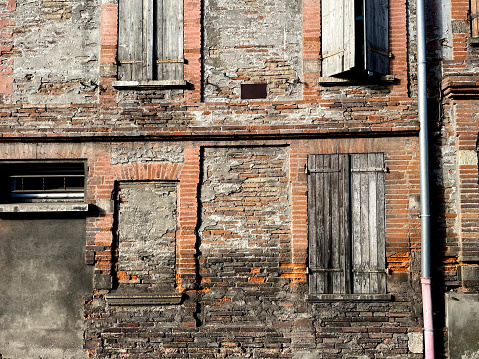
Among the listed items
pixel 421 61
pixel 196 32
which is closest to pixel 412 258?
pixel 421 61

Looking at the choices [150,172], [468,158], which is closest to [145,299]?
[150,172]

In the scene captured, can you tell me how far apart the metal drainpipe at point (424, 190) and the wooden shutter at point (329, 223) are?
103 centimetres

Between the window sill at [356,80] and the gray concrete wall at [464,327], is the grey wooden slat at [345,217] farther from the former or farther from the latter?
the gray concrete wall at [464,327]

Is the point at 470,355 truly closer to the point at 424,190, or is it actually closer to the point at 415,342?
the point at 415,342

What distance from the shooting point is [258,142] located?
20.7 ft

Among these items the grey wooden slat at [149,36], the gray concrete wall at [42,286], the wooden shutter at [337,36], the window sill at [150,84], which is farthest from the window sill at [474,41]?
the gray concrete wall at [42,286]

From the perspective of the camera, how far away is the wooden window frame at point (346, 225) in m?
6.12

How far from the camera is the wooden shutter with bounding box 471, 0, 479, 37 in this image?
629 cm

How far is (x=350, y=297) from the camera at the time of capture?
6.03 m

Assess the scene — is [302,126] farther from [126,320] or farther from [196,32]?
[126,320]

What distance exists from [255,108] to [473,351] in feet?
15.0

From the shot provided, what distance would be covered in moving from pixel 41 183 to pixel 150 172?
176 cm

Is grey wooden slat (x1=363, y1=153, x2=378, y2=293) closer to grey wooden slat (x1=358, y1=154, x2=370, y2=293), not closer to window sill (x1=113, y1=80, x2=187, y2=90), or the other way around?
grey wooden slat (x1=358, y1=154, x2=370, y2=293)

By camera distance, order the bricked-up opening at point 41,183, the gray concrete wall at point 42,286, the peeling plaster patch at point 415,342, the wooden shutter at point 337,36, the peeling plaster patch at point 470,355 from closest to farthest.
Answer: the peeling plaster patch at point 470,355 < the peeling plaster patch at point 415,342 < the wooden shutter at point 337,36 < the gray concrete wall at point 42,286 < the bricked-up opening at point 41,183
